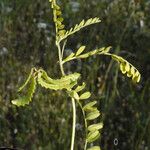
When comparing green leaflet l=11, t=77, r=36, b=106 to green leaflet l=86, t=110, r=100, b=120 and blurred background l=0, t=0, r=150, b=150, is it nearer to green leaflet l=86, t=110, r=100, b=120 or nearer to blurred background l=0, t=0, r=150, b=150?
green leaflet l=86, t=110, r=100, b=120

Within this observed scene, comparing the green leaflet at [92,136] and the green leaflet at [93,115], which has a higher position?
the green leaflet at [93,115]

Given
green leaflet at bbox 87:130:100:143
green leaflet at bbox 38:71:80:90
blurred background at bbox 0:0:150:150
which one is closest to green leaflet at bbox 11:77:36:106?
green leaflet at bbox 38:71:80:90

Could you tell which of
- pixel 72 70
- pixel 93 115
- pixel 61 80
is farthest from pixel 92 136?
pixel 72 70

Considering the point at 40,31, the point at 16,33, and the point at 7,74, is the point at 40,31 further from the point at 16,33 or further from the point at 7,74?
the point at 7,74

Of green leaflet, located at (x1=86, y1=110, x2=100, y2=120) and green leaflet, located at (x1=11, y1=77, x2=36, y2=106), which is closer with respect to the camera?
green leaflet, located at (x1=11, y1=77, x2=36, y2=106)

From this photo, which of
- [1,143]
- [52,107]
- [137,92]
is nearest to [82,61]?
[137,92]

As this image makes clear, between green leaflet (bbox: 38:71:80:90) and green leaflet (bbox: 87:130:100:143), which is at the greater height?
green leaflet (bbox: 38:71:80:90)

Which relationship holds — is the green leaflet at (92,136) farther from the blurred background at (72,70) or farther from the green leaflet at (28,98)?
the blurred background at (72,70)

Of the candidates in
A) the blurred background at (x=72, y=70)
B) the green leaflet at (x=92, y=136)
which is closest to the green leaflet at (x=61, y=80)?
the green leaflet at (x=92, y=136)

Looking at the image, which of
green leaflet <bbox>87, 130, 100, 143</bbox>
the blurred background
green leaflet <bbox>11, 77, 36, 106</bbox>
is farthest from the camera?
the blurred background
